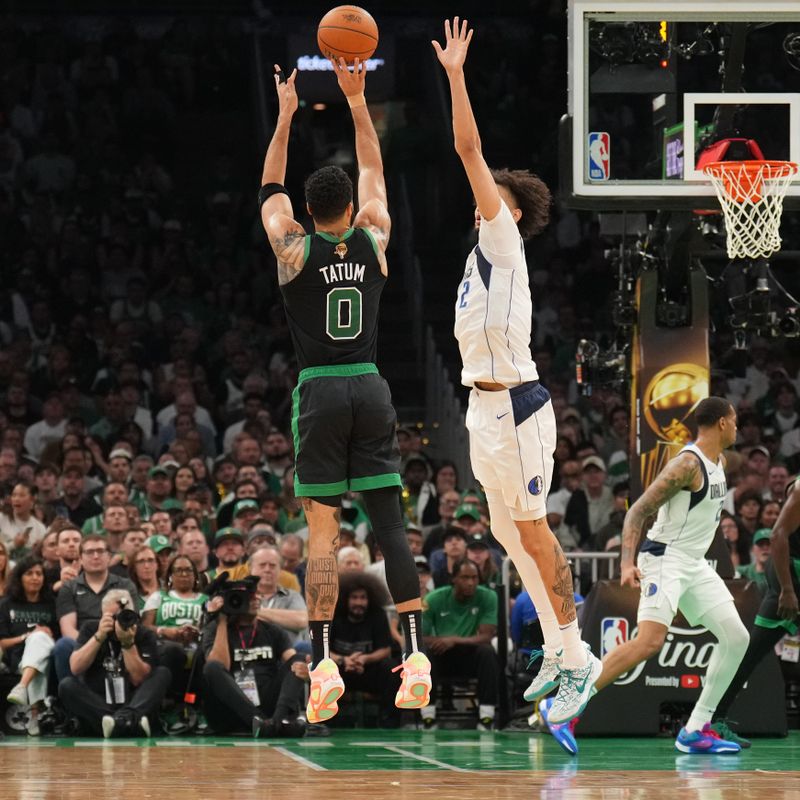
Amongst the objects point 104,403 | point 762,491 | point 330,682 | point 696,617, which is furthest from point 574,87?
point 104,403

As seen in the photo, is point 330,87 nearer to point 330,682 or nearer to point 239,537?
point 239,537

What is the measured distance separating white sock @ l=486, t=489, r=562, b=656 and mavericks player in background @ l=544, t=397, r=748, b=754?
104 inches

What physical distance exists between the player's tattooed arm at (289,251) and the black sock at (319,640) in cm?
181

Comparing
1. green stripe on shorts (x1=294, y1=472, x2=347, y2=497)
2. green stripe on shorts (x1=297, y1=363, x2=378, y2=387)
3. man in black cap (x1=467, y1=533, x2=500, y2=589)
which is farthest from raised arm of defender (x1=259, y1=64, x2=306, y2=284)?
man in black cap (x1=467, y1=533, x2=500, y2=589)

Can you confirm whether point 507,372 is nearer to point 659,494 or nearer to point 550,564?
point 550,564

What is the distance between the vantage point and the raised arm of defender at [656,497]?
1166 centimetres

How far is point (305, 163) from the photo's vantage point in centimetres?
2609

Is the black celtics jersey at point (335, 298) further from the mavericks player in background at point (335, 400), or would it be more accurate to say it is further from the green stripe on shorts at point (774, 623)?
the green stripe on shorts at point (774, 623)

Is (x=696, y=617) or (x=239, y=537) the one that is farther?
(x=239, y=537)

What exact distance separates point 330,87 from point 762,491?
40.7 ft

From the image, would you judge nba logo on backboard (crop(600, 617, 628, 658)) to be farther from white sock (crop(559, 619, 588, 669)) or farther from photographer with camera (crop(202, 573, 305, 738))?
white sock (crop(559, 619, 588, 669))

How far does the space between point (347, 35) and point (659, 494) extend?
178 inches

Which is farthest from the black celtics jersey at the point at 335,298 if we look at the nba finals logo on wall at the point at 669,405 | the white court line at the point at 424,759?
the nba finals logo on wall at the point at 669,405

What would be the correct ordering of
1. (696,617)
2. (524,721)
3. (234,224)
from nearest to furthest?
(696,617), (524,721), (234,224)
